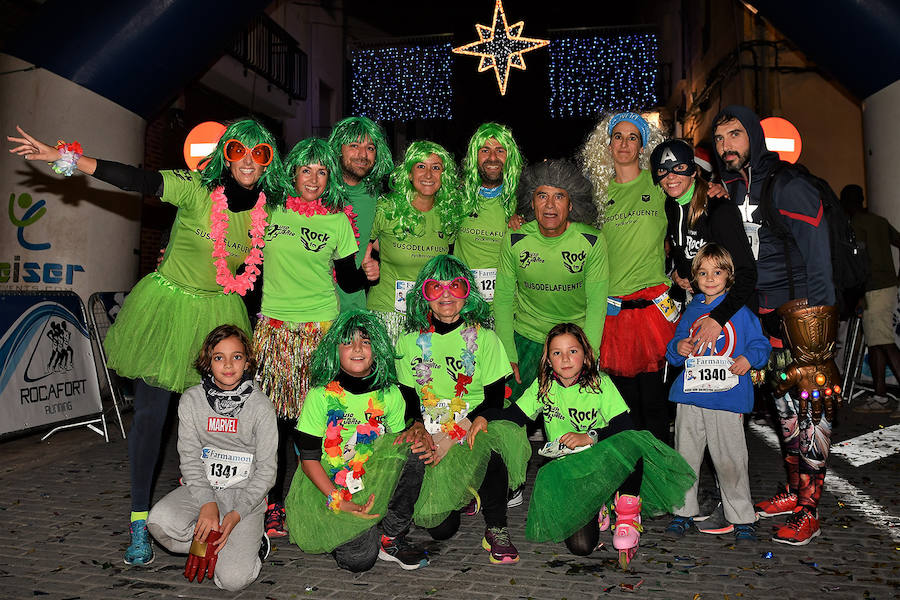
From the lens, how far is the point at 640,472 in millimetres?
3469

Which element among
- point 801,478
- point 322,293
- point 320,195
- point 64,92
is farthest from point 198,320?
point 64,92

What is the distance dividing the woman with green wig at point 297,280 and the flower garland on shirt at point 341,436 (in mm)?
410

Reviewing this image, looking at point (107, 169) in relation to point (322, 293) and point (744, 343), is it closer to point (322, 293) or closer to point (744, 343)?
point (322, 293)

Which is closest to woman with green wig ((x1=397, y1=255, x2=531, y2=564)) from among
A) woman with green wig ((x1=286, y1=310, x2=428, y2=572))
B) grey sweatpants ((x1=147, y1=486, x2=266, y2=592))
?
woman with green wig ((x1=286, y1=310, x2=428, y2=572))

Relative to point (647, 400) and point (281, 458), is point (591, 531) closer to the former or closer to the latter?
point (647, 400)

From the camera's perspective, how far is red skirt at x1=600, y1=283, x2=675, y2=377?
4090mm

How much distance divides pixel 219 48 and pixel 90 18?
1.26 m

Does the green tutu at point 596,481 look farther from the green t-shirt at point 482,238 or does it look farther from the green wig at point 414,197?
the green wig at point 414,197

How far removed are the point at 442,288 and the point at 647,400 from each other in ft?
4.68

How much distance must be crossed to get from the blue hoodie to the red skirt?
23 centimetres

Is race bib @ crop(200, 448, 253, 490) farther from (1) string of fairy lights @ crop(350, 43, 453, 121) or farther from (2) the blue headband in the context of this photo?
(1) string of fairy lights @ crop(350, 43, 453, 121)

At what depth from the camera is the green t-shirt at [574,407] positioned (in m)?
3.71

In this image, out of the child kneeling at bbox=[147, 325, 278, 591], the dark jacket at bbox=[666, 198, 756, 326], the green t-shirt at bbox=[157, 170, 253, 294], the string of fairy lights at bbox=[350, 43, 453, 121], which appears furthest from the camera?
the string of fairy lights at bbox=[350, 43, 453, 121]

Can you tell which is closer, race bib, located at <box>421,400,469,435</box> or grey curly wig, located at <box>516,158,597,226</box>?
race bib, located at <box>421,400,469,435</box>
